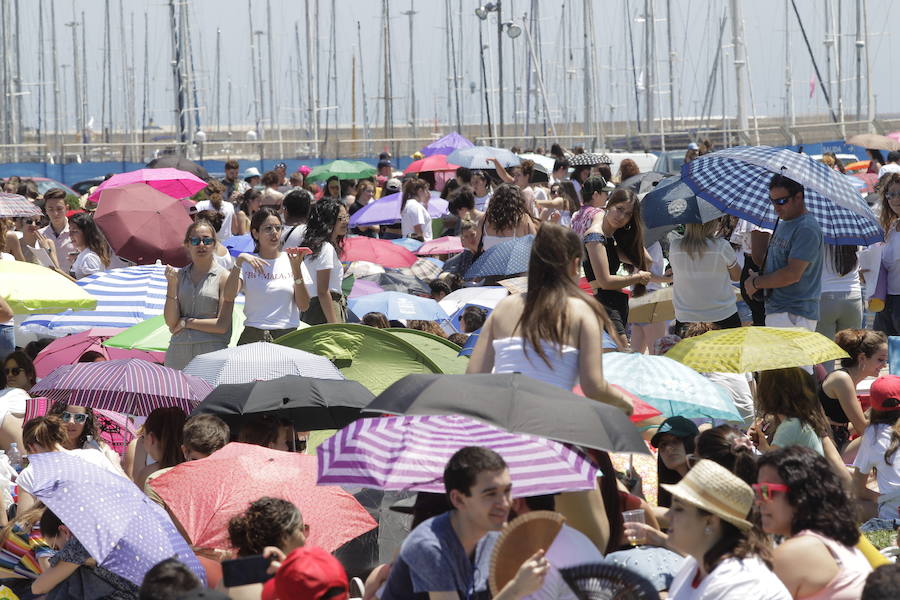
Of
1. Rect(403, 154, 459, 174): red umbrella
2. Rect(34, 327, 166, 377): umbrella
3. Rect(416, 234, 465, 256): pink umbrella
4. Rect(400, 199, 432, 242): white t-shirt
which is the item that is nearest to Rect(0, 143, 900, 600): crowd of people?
Rect(34, 327, 166, 377): umbrella

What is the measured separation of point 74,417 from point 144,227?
5274 mm

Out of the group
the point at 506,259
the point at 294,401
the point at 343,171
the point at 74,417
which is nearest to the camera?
the point at 294,401

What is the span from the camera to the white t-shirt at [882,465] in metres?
6.95

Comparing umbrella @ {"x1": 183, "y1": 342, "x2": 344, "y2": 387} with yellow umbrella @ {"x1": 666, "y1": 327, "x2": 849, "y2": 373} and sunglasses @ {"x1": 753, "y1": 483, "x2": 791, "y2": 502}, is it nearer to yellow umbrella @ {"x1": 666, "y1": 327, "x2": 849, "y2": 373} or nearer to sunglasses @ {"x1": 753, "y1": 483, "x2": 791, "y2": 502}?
yellow umbrella @ {"x1": 666, "y1": 327, "x2": 849, "y2": 373}

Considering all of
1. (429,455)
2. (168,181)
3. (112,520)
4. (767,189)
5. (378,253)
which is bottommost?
(112,520)

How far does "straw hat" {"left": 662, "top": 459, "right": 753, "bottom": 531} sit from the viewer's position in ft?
14.5

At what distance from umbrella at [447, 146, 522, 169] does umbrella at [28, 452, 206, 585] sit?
15.5 m

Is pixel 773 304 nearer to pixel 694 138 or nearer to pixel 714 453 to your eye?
pixel 714 453

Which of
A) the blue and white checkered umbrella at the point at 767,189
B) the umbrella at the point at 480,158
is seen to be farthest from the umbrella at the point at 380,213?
the blue and white checkered umbrella at the point at 767,189

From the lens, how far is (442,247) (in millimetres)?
14562

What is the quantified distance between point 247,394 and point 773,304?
3.63m

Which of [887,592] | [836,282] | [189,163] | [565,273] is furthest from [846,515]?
[189,163]

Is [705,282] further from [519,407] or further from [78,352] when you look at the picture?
[519,407]

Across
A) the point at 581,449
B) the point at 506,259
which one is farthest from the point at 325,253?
the point at 581,449
